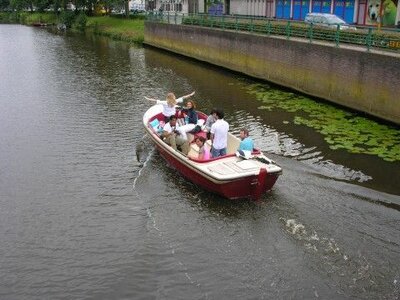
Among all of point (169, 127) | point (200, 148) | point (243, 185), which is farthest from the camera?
point (169, 127)

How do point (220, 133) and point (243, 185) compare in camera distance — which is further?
point (220, 133)

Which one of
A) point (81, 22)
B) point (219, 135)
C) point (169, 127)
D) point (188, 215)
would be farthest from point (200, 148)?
point (81, 22)

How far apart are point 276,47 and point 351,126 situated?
8.98m

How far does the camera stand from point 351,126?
53.7 feet

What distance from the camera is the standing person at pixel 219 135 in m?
11.4

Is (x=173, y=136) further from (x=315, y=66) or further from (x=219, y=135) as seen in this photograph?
(x=315, y=66)

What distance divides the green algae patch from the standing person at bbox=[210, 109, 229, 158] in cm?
453

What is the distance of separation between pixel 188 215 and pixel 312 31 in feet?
48.6

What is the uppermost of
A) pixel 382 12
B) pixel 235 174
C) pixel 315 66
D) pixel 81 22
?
pixel 382 12

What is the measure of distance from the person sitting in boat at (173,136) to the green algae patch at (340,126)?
5.03 meters

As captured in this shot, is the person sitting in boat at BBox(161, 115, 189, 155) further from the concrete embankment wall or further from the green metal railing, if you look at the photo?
the green metal railing

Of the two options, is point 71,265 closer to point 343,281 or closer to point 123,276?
point 123,276

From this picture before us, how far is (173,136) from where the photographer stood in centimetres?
1281

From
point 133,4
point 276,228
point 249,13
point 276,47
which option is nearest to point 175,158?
point 276,228
